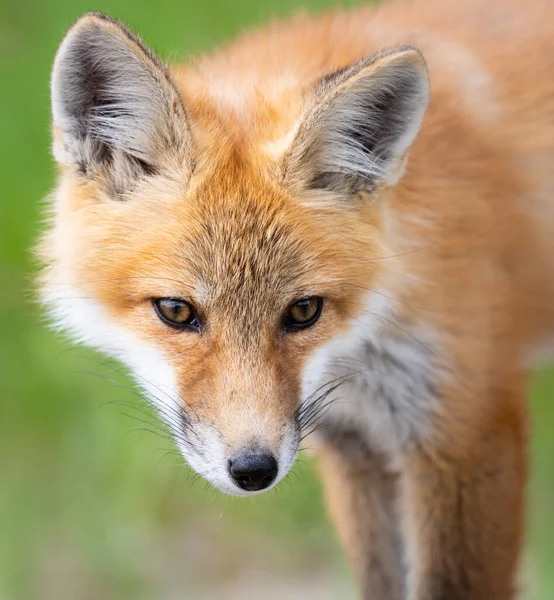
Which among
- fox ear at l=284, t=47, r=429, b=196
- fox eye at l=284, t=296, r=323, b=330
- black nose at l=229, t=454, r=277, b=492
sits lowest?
black nose at l=229, t=454, r=277, b=492

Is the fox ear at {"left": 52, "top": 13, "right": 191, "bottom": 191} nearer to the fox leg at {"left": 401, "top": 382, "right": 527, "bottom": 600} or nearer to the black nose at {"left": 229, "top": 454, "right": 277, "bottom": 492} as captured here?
the black nose at {"left": 229, "top": 454, "right": 277, "bottom": 492}

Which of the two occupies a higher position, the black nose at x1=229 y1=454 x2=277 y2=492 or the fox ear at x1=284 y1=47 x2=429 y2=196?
the fox ear at x1=284 y1=47 x2=429 y2=196

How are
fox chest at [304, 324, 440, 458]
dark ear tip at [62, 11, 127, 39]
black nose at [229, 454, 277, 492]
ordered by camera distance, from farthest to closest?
fox chest at [304, 324, 440, 458], dark ear tip at [62, 11, 127, 39], black nose at [229, 454, 277, 492]

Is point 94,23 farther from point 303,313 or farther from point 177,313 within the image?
point 303,313

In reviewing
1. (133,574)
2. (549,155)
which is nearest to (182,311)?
(549,155)

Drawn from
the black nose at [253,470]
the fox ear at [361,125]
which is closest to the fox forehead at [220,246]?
the fox ear at [361,125]

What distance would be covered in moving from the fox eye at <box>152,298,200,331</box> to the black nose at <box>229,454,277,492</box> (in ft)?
1.50

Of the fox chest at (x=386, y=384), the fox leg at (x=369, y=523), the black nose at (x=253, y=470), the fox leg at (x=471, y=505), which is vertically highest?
the black nose at (x=253, y=470)

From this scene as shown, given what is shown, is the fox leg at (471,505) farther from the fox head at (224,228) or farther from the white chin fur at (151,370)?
the white chin fur at (151,370)

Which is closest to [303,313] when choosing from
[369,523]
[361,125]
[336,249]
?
[336,249]

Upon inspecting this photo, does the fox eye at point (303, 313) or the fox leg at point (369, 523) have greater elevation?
the fox eye at point (303, 313)

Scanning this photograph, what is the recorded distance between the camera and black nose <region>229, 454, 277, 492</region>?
2.61 m

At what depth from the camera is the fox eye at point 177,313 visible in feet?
9.30

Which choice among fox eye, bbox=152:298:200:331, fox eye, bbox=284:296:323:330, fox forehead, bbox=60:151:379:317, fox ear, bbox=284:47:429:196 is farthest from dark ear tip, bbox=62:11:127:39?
fox eye, bbox=284:296:323:330
